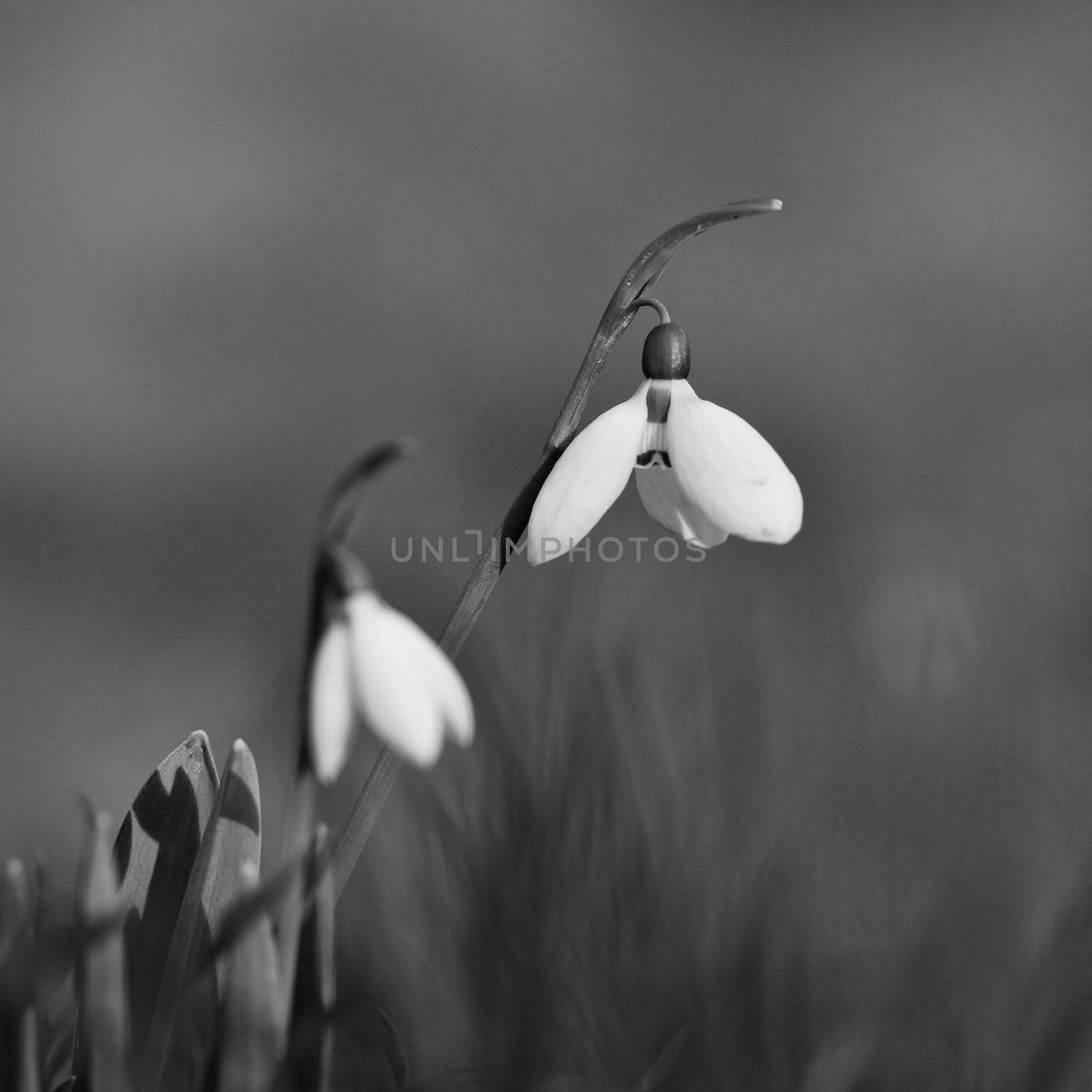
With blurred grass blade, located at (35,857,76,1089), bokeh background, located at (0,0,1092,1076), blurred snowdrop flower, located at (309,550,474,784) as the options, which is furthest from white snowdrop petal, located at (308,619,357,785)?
bokeh background, located at (0,0,1092,1076)

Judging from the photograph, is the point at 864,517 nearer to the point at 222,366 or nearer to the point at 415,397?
the point at 415,397

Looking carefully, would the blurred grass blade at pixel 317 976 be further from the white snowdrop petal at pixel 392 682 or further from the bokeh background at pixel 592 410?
the bokeh background at pixel 592 410

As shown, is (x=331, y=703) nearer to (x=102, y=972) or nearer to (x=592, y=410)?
(x=102, y=972)

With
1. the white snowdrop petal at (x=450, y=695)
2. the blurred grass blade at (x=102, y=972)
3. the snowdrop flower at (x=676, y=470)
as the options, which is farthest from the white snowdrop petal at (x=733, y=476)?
the blurred grass blade at (x=102, y=972)

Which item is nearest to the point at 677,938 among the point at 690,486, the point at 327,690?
the point at 690,486

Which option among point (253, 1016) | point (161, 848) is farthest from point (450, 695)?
point (161, 848)
